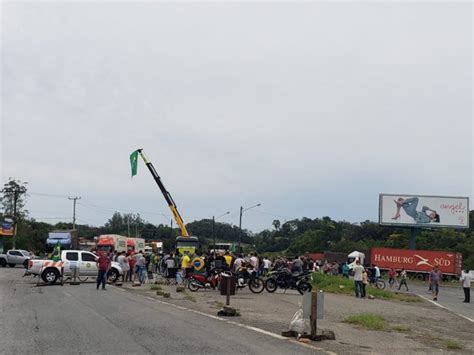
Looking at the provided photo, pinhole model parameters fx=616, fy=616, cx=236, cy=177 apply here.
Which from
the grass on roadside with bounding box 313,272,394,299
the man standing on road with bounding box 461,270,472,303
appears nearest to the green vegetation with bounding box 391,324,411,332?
the grass on roadside with bounding box 313,272,394,299

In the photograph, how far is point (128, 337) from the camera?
37.9 feet

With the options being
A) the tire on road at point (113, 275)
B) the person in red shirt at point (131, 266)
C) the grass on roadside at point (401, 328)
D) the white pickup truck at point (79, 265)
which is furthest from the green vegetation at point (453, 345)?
the tire on road at point (113, 275)

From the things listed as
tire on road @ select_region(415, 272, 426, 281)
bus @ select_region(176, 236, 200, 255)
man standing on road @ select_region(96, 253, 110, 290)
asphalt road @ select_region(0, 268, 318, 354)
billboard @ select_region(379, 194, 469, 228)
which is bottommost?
tire on road @ select_region(415, 272, 426, 281)

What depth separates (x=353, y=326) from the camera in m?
15.8

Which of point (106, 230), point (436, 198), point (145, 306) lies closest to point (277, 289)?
point (145, 306)

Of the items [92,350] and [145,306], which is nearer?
[92,350]

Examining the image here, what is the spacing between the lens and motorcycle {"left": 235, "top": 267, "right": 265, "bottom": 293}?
2594 cm

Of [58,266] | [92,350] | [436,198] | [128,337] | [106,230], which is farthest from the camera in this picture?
[106,230]

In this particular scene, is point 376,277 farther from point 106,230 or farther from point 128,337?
point 106,230

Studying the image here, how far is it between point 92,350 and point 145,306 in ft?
25.5

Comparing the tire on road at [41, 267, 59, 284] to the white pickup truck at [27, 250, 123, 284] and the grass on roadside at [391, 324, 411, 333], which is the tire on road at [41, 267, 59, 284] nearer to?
the white pickup truck at [27, 250, 123, 284]

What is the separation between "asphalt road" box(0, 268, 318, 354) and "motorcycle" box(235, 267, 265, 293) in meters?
7.69

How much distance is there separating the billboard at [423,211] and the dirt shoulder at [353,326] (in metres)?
45.5

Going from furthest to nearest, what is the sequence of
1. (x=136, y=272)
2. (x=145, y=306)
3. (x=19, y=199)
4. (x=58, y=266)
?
1. (x=19, y=199)
2. (x=136, y=272)
3. (x=58, y=266)
4. (x=145, y=306)
